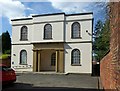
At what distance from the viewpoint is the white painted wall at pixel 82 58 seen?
25808 millimetres

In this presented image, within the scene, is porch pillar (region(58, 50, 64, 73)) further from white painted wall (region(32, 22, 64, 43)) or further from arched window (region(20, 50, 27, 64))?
arched window (region(20, 50, 27, 64))

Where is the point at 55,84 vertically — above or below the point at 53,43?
below

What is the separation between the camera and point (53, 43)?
27641 mm

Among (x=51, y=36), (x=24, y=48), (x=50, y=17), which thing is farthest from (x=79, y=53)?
(x=24, y=48)

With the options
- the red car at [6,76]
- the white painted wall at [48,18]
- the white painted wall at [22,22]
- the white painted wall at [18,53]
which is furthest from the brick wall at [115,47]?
the white painted wall at [22,22]


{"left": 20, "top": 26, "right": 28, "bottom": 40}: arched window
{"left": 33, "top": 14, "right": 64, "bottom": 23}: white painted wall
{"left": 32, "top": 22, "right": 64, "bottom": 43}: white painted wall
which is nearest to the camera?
{"left": 32, "top": 22, "right": 64, "bottom": 43}: white painted wall

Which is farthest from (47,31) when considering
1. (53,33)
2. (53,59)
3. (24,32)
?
(53,59)

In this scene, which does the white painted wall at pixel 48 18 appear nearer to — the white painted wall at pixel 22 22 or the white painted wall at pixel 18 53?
the white painted wall at pixel 22 22

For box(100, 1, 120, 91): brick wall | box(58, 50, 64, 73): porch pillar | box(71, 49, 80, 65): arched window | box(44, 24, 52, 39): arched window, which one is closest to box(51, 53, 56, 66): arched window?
box(58, 50, 64, 73): porch pillar

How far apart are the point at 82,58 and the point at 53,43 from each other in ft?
13.8

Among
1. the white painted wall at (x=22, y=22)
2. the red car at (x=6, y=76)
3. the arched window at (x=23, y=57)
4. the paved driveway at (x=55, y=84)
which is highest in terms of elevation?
the white painted wall at (x=22, y=22)

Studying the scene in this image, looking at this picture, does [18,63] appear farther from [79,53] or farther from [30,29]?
[79,53]

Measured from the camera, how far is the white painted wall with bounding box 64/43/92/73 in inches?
1016

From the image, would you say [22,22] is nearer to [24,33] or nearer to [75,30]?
[24,33]
